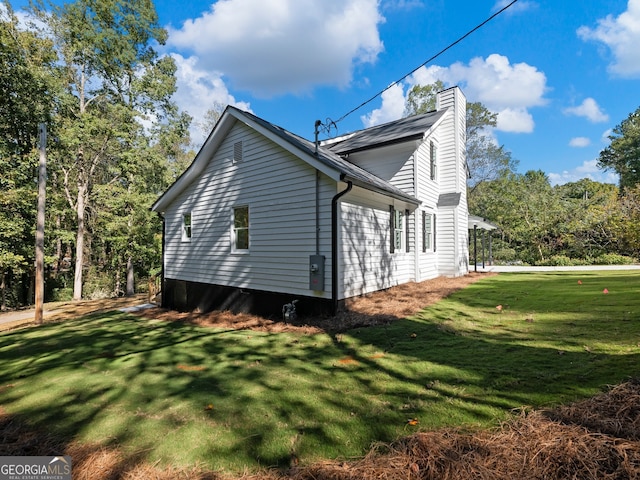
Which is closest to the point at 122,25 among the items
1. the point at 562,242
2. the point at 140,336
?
the point at 140,336

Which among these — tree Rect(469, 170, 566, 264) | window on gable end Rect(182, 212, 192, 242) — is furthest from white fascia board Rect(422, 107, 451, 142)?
tree Rect(469, 170, 566, 264)

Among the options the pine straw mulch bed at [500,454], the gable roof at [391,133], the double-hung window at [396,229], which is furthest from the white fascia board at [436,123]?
the pine straw mulch bed at [500,454]

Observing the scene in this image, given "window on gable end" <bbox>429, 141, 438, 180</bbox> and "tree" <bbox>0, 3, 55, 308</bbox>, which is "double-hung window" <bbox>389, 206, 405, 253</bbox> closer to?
"window on gable end" <bbox>429, 141, 438, 180</bbox>

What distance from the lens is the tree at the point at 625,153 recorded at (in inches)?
1346

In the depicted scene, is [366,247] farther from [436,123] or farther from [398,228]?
[436,123]

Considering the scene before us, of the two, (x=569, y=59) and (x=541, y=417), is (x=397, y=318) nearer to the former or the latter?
(x=541, y=417)

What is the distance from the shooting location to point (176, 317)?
9797 mm

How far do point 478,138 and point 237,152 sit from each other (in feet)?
84.6

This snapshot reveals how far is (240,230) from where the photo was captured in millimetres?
9648

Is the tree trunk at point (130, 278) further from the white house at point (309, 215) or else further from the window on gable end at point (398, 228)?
the window on gable end at point (398, 228)

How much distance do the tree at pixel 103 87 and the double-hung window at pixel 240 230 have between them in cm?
1373

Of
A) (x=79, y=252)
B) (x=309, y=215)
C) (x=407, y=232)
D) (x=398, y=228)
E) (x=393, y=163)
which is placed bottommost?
(x=79, y=252)

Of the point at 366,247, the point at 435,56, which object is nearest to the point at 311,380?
the point at 366,247

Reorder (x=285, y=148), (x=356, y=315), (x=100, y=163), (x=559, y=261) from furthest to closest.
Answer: (x=100, y=163)
(x=559, y=261)
(x=285, y=148)
(x=356, y=315)
